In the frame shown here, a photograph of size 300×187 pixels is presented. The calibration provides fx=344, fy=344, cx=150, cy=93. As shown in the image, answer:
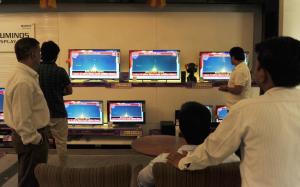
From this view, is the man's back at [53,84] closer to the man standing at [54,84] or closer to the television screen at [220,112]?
the man standing at [54,84]

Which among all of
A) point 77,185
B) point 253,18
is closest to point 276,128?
point 77,185

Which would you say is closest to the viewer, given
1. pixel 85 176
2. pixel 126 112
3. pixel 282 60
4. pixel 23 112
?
pixel 282 60

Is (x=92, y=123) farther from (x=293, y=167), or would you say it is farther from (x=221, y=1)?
(x=293, y=167)

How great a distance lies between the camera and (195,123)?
1898 millimetres

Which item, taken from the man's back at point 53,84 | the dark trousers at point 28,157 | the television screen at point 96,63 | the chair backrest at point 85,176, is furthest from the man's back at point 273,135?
the television screen at point 96,63

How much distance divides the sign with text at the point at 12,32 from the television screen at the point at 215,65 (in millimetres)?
2692

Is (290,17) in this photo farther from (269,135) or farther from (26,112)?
(269,135)

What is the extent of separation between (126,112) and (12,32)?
2200 millimetres

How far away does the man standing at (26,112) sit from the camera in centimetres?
248

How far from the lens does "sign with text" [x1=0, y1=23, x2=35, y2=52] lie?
5.36m

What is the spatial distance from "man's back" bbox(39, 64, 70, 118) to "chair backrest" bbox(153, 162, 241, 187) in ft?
6.90

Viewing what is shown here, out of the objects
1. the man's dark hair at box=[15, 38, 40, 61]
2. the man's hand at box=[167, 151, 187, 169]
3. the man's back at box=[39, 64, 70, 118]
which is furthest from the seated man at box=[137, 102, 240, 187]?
the man's back at box=[39, 64, 70, 118]

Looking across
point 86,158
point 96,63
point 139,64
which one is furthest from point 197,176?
point 96,63

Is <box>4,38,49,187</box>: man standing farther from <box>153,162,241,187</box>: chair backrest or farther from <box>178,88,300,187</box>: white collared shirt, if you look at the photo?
<box>178,88,300,187</box>: white collared shirt
